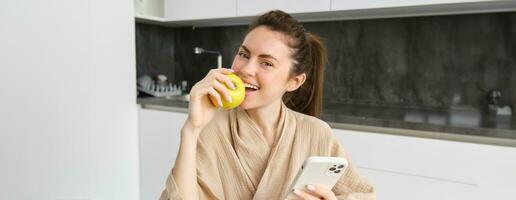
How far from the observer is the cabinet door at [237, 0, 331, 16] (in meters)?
1.84

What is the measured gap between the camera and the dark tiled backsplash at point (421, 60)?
5.90 ft

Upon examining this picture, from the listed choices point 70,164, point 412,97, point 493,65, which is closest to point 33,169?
point 70,164

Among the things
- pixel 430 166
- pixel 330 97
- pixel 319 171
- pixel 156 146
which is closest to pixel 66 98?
pixel 156 146

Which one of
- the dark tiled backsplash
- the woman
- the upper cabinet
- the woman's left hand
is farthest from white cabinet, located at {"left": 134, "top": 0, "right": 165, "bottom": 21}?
the woman's left hand

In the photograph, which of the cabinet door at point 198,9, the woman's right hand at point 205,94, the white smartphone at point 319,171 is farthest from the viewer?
the cabinet door at point 198,9

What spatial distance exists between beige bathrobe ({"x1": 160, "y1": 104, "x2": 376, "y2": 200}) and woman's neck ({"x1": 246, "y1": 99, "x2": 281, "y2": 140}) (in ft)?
0.06

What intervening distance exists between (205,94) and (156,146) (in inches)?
56.3

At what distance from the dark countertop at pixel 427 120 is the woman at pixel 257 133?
61 cm

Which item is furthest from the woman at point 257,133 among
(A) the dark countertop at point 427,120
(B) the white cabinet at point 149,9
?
(B) the white cabinet at point 149,9

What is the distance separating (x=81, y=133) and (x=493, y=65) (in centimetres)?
199

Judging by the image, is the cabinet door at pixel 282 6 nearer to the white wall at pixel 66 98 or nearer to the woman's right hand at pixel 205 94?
the white wall at pixel 66 98

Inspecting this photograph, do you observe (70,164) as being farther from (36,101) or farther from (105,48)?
(105,48)

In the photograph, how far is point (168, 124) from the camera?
213 centimetres

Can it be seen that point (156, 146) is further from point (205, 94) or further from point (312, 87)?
point (205, 94)
